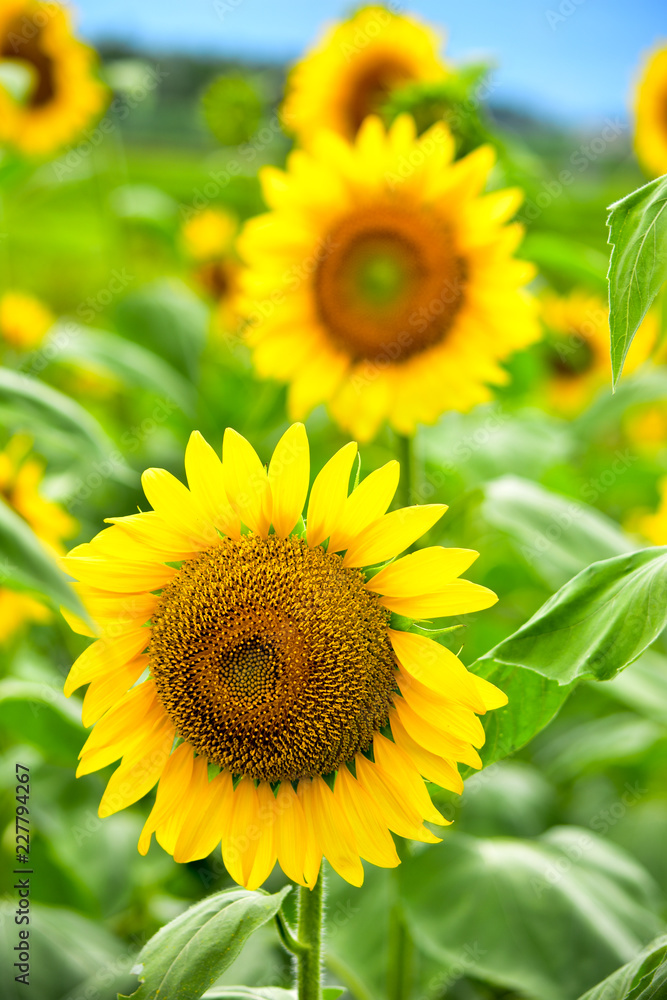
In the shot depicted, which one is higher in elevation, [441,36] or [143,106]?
[441,36]

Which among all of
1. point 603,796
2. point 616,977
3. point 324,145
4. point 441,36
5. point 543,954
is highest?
point 441,36

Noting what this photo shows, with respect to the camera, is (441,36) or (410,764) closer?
(410,764)

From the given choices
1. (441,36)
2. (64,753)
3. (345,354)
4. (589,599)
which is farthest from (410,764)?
(441,36)

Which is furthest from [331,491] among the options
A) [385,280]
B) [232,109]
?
[232,109]

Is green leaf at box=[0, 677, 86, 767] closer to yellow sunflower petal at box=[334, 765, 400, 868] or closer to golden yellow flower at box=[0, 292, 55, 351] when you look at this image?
yellow sunflower petal at box=[334, 765, 400, 868]

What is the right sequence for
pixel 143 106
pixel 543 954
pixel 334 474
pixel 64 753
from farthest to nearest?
pixel 143 106 → pixel 64 753 → pixel 543 954 → pixel 334 474

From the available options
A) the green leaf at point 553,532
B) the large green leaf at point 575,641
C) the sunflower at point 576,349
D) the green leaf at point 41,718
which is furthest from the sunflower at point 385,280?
the sunflower at point 576,349

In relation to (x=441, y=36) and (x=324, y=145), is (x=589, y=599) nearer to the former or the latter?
(x=324, y=145)

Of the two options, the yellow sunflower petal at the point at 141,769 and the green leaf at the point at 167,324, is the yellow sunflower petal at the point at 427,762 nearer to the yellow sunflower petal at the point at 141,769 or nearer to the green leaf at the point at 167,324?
the yellow sunflower petal at the point at 141,769
